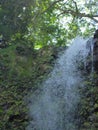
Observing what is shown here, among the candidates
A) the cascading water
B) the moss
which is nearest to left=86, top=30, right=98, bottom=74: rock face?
the cascading water

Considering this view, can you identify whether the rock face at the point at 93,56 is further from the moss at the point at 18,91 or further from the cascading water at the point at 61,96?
the moss at the point at 18,91

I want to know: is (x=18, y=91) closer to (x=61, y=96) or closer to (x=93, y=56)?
(x=61, y=96)

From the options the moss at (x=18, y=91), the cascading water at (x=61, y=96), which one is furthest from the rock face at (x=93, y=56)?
the moss at (x=18, y=91)

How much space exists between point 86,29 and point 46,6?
24.6ft

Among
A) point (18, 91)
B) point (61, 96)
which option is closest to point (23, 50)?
point (61, 96)

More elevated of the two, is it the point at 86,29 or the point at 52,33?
the point at 86,29

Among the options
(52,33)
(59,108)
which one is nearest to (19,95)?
(59,108)

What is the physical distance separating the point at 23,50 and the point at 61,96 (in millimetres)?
3563

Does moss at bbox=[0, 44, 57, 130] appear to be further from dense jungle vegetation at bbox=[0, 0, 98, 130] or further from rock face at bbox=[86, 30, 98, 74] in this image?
rock face at bbox=[86, 30, 98, 74]

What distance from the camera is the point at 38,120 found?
8250mm

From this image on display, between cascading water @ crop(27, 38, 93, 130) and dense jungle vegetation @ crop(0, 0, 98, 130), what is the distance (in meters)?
0.27

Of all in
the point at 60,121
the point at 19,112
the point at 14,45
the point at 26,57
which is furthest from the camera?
the point at 19,112

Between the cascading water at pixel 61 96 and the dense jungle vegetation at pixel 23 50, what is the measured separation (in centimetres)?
27

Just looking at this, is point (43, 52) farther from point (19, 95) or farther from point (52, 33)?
point (52, 33)
